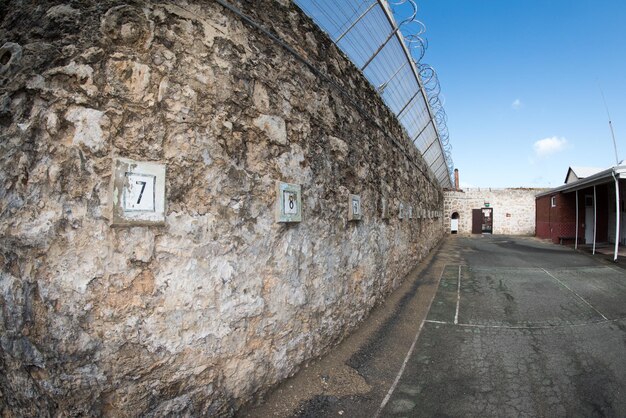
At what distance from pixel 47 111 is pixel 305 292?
2172 mm

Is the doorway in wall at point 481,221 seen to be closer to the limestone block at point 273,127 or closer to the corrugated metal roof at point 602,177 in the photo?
the corrugated metal roof at point 602,177

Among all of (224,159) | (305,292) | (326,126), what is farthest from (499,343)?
(224,159)

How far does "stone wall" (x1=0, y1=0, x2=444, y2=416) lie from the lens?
165cm

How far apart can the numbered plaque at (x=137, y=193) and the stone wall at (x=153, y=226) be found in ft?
0.18

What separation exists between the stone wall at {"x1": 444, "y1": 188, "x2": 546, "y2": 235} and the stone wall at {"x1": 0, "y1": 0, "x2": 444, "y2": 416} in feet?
69.5

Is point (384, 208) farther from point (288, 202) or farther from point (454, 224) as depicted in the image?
point (454, 224)

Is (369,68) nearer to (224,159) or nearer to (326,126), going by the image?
(326,126)

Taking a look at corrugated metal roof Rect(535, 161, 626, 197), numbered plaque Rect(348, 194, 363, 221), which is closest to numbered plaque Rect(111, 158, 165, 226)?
numbered plaque Rect(348, 194, 363, 221)

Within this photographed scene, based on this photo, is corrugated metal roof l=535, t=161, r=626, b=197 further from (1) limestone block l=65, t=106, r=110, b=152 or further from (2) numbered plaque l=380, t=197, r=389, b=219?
(1) limestone block l=65, t=106, r=110, b=152

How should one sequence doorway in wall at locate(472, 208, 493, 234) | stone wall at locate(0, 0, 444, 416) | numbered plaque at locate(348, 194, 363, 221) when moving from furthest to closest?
doorway in wall at locate(472, 208, 493, 234)
numbered plaque at locate(348, 194, 363, 221)
stone wall at locate(0, 0, 444, 416)

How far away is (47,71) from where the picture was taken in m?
1.72

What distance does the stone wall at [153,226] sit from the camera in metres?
1.65

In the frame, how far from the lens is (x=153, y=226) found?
6.08ft

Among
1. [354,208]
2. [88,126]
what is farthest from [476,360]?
[88,126]
